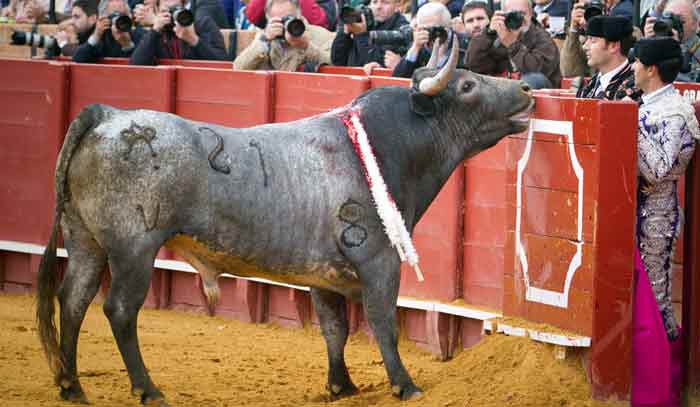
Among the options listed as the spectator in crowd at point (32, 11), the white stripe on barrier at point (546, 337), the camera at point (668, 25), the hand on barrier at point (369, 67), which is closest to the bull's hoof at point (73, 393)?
the white stripe on barrier at point (546, 337)

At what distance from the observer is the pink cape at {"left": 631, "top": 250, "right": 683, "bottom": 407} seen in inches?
265

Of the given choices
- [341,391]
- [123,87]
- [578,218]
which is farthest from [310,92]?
[578,218]

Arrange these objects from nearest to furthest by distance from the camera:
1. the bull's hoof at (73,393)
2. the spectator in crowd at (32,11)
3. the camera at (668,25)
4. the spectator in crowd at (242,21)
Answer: the bull's hoof at (73,393)
the camera at (668,25)
the spectator in crowd at (242,21)
the spectator in crowd at (32,11)

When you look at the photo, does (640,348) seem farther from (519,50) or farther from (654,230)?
(519,50)

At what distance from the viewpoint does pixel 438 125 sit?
7.22 meters

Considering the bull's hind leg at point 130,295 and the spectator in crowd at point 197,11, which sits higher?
the spectator in crowd at point 197,11

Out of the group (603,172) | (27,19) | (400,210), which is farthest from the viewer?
(27,19)

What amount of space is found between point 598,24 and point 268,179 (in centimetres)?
194

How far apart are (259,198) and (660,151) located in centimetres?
201

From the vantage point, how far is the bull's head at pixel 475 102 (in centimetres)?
715

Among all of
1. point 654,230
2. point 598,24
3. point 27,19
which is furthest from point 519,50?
point 27,19

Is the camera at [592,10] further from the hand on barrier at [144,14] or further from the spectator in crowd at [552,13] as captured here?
the hand on barrier at [144,14]

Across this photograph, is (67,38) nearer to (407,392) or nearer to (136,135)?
(136,135)

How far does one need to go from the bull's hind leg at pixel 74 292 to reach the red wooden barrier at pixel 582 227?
2.22 m
